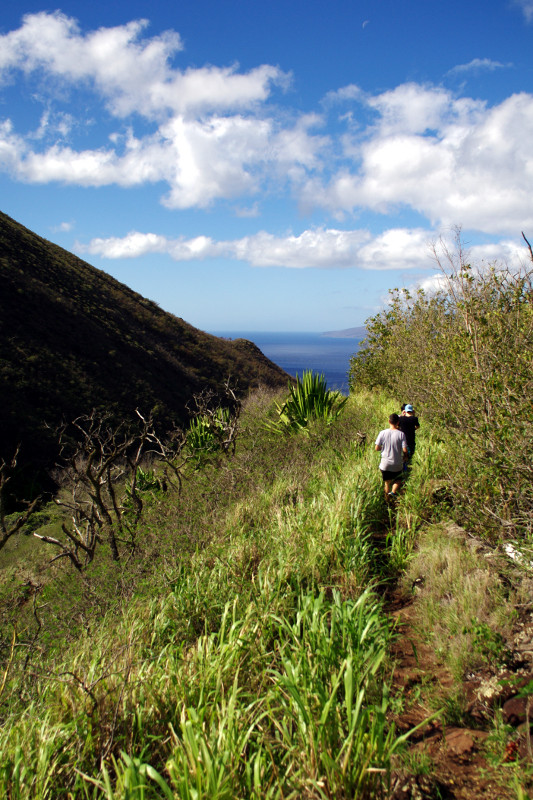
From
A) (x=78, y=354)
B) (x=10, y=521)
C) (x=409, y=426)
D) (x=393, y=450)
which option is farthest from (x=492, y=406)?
(x=78, y=354)

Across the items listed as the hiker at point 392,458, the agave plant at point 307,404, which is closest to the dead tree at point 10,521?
Answer: the hiker at point 392,458

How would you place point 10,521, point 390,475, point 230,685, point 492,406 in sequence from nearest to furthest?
point 230,685
point 492,406
point 390,475
point 10,521

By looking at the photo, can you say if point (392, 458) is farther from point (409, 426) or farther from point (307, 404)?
point (307, 404)

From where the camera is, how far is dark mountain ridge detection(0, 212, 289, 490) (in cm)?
2347

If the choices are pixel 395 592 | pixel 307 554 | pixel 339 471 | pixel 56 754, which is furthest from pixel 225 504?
pixel 56 754

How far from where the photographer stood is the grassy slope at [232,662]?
1848mm

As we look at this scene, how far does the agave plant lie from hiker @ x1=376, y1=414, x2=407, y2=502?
464 centimetres

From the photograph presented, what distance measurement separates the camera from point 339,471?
6.56 metres

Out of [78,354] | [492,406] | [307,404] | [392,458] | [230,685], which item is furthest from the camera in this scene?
[78,354]

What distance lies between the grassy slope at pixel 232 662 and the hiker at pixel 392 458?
188 mm

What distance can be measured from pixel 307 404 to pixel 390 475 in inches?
206

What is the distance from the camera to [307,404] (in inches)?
429

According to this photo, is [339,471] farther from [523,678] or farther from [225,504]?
[523,678]

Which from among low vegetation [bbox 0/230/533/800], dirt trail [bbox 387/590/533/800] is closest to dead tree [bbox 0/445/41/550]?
low vegetation [bbox 0/230/533/800]
